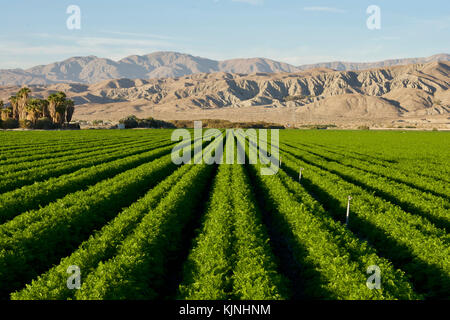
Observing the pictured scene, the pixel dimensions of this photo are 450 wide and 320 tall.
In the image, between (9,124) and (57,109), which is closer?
(9,124)

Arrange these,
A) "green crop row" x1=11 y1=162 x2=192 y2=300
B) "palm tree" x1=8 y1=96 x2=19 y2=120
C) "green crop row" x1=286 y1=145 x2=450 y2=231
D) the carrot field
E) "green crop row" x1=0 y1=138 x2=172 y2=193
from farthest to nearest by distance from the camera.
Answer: "palm tree" x1=8 y1=96 x2=19 y2=120 < "green crop row" x1=0 y1=138 x2=172 y2=193 < "green crop row" x1=286 y1=145 x2=450 y2=231 < the carrot field < "green crop row" x1=11 y1=162 x2=192 y2=300

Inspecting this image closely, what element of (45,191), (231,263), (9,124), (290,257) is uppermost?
(9,124)

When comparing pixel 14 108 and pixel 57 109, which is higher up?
pixel 14 108

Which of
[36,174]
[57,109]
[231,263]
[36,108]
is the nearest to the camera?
[231,263]

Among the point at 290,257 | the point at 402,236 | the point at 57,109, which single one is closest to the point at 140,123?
the point at 57,109

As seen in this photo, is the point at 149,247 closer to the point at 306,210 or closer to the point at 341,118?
the point at 306,210

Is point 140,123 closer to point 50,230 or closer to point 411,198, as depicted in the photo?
point 411,198

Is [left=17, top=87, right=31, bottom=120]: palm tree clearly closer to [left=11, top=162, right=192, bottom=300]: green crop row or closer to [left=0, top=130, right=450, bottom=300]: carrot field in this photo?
[left=0, top=130, right=450, bottom=300]: carrot field

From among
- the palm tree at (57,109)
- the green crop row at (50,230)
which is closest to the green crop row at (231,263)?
the green crop row at (50,230)

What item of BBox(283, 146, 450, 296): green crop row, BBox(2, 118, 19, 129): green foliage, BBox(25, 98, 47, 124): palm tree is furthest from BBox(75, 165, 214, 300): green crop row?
BBox(25, 98, 47, 124): palm tree

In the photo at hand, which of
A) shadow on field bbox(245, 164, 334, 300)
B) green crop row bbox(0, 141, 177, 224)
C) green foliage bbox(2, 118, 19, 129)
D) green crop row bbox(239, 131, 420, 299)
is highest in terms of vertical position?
green foliage bbox(2, 118, 19, 129)

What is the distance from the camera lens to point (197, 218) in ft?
42.6

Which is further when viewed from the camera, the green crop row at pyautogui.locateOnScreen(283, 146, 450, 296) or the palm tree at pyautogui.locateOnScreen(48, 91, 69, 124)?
the palm tree at pyautogui.locateOnScreen(48, 91, 69, 124)
